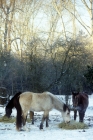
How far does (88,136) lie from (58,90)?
1833cm

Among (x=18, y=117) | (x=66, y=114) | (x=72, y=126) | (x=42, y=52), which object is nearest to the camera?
(x=18, y=117)

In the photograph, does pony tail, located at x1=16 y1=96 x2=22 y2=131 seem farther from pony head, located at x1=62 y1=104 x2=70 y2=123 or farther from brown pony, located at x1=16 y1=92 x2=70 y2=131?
pony head, located at x1=62 y1=104 x2=70 y2=123

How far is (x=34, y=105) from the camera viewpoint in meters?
10.7

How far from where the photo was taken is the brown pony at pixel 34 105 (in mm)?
10469

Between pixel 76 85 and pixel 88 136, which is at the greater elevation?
pixel 76 85

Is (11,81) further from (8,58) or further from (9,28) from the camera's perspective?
(9,28)

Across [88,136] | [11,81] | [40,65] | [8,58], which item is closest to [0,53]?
[8,58]

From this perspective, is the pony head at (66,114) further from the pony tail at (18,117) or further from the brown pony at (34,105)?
the pony tail at (18,117)

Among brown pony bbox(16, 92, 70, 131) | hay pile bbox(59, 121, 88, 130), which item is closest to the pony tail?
brown pony bbox(16, 92, 70, 131)

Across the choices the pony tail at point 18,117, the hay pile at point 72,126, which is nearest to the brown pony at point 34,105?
the pony tail at point 18,117

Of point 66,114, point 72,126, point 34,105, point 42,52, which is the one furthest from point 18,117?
point 42,52

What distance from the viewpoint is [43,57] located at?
85.6 feet

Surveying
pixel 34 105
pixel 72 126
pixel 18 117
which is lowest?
pixel 72 126

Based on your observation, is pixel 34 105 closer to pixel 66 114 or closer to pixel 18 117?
pixel 18 117
